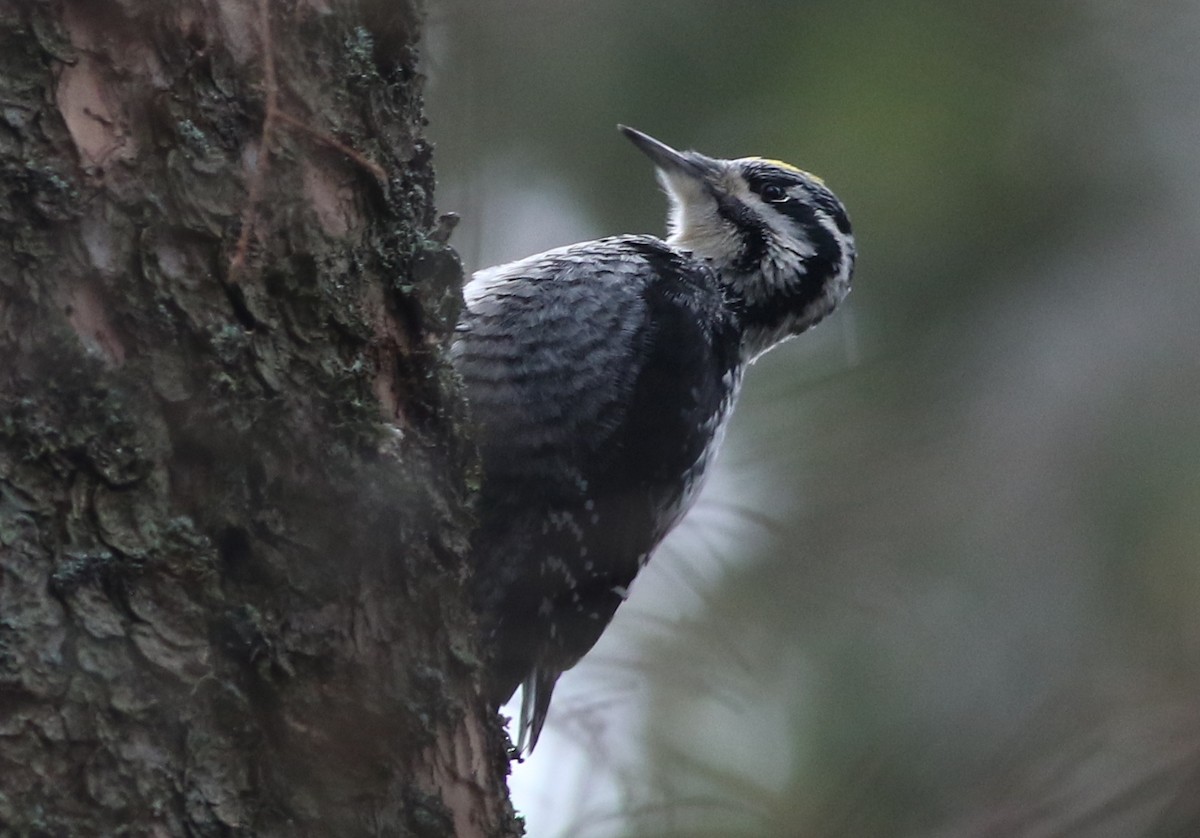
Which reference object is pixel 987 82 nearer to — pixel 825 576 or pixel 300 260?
pixel 825 576

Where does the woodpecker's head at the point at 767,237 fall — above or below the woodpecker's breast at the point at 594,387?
above

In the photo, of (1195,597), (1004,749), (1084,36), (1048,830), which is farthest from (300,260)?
(1084,36)

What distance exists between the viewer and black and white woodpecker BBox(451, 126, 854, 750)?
2.99 m

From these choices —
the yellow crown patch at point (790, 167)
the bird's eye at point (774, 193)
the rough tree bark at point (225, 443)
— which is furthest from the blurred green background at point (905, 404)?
the rough tree bark at point (225, 443)

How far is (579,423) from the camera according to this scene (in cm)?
315

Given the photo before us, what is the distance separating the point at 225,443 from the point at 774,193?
275 centimetres

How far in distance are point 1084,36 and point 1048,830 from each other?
260 centimetres

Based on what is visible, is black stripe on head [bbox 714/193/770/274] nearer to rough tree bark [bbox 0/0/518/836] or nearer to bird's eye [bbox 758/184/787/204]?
bird's eye [bbox 758/184/787/204]

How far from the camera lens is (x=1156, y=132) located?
11.5ft

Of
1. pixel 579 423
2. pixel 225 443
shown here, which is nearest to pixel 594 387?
pixel 579 423

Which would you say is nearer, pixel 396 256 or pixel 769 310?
pixel 396 256

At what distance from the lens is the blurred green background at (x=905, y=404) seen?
117 inches

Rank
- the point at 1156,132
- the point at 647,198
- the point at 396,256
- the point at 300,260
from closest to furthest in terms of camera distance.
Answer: the point at 300,260, the point at 396,256, the point at 1156,132, the point at 647,198

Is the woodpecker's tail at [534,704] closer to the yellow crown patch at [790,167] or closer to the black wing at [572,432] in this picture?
the black wing at [572,432]
